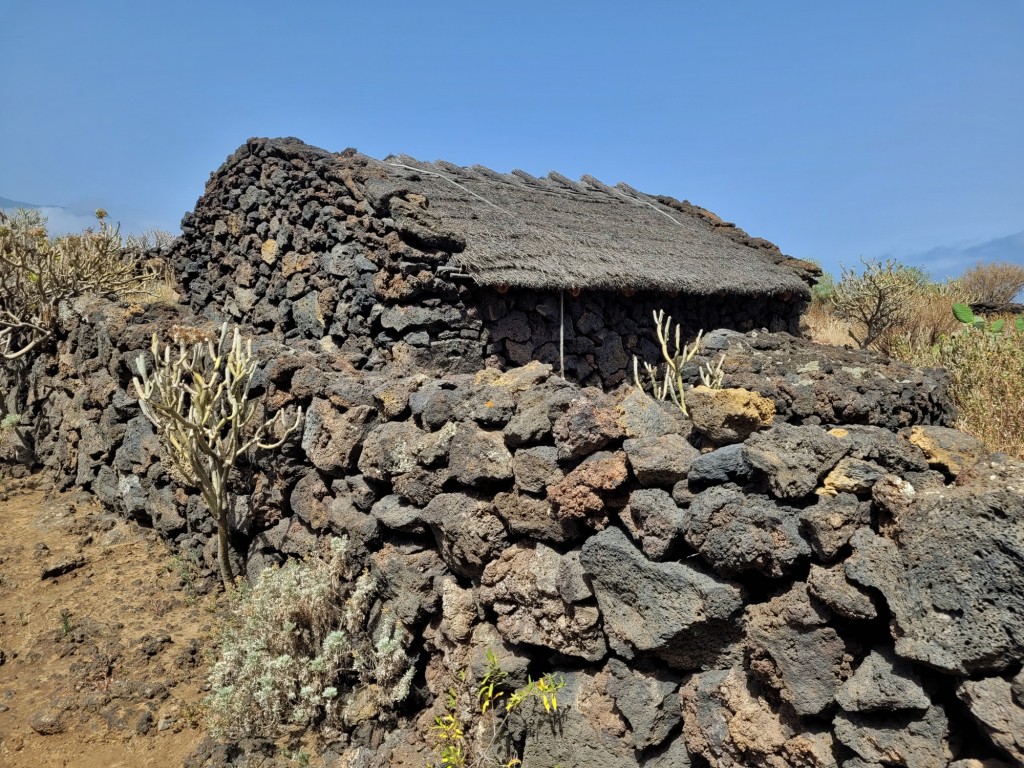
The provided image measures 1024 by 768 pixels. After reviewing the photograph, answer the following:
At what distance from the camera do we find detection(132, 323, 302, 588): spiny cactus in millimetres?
5406

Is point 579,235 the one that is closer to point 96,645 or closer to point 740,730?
point 96,645

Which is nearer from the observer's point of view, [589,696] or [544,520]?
[589,696]

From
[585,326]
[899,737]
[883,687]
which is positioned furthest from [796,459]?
[585,326]

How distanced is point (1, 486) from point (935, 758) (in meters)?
9.28

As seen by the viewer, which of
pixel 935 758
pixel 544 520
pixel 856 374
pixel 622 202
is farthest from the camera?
pixel 622 202

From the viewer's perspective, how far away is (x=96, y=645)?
16.6ft

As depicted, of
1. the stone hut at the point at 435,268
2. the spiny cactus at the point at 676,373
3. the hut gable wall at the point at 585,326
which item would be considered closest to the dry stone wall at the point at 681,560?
the spiny cactus at the point at 676,373

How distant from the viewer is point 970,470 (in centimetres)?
245

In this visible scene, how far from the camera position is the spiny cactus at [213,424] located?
5.41 meters

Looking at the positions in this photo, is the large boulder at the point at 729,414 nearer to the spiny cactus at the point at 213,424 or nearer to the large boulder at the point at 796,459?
the large boulder at the point at 796,459

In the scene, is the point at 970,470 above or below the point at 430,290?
below

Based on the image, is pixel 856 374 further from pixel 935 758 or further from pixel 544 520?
pixel 935 758

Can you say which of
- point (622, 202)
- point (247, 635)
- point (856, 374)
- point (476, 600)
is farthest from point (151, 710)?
point (622, 202)

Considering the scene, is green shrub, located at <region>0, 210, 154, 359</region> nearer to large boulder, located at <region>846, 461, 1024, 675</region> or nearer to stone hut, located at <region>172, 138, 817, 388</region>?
stone hut, located at <region>172, 138, 817, 388</region>
